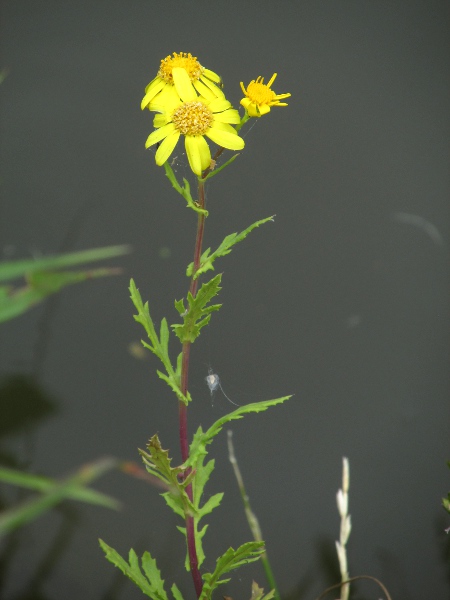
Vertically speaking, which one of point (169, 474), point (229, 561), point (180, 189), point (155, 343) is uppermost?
point (180, 189)

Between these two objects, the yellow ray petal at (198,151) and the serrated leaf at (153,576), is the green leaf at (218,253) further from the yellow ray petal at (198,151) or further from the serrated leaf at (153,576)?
the serrated leaf at (153,576)

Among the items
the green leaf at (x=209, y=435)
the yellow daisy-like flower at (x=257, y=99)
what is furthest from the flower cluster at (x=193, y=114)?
the green leaf at (x=209, y=435)

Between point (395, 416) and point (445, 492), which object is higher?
point (395, 416)

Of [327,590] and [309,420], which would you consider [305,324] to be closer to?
[309,420]

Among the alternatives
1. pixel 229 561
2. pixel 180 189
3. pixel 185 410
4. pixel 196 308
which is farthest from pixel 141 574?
pixel 180 189

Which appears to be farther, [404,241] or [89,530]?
[404,241]

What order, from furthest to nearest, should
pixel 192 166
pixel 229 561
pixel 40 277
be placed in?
pixel 229 561 < pixel 192 166 < pixel 40 277

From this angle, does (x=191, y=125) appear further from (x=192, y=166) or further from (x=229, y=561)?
(x=229, y=561)

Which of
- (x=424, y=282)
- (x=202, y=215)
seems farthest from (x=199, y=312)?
(x=424, y=282)
